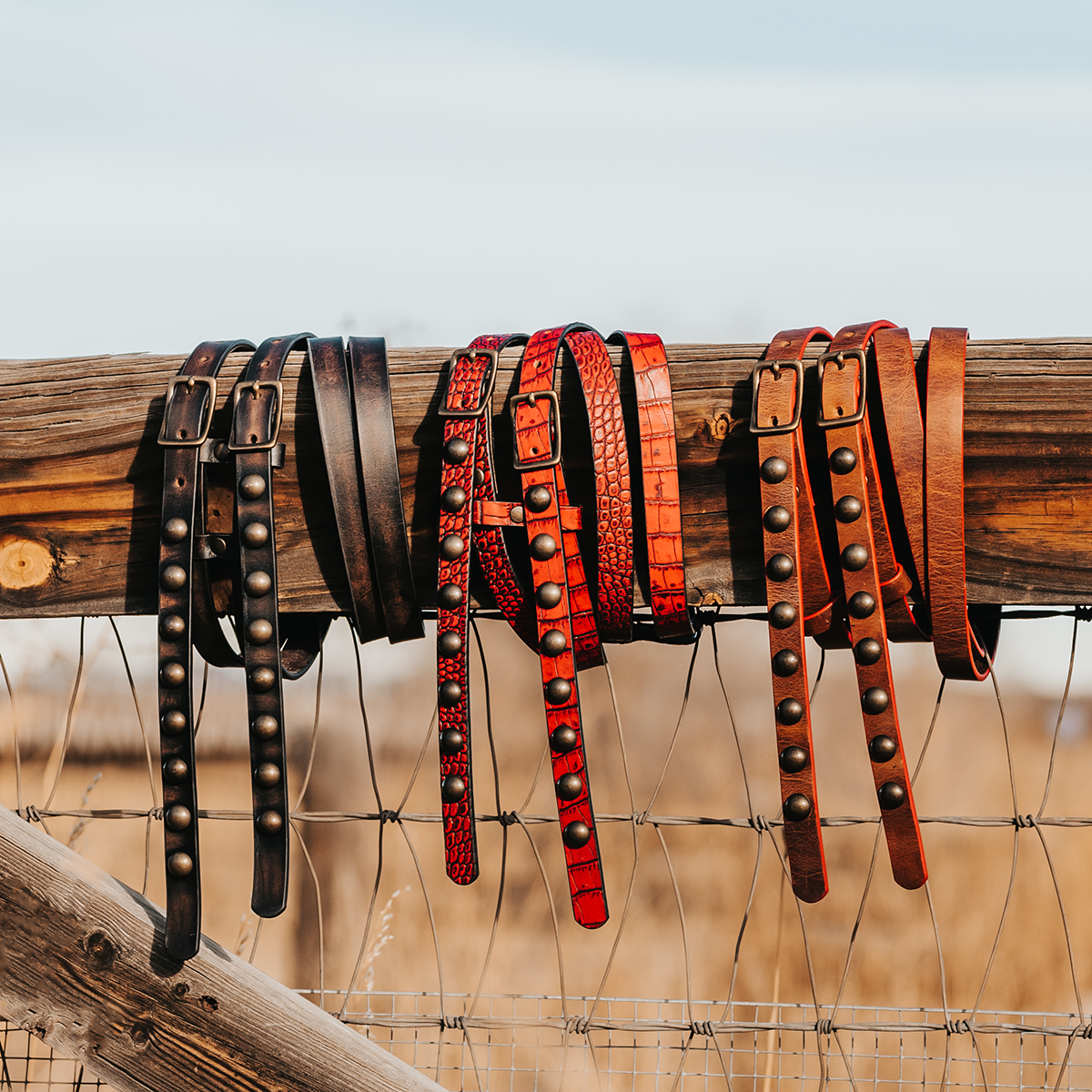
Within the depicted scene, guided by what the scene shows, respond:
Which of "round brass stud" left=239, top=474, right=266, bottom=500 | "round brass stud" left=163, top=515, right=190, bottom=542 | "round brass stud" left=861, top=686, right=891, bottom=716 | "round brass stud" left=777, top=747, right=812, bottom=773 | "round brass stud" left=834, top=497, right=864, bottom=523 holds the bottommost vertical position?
"round brass stud" left=777, top=747, right=812, bottom=773

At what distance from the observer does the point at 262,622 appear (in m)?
1.08

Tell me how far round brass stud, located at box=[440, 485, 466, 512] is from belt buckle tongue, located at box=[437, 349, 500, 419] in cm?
8

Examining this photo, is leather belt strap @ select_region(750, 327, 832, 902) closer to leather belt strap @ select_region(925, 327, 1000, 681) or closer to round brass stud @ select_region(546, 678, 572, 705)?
leather belt strap @ select_region(925, 327, 1000, 681)

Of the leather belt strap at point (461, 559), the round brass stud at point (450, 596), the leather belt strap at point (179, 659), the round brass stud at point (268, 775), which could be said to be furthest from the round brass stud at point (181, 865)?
the round brass stud at point (450, 596)

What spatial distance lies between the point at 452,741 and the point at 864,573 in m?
0.49

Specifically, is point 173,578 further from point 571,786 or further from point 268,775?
point 571,786

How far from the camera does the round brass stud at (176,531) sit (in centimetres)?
109

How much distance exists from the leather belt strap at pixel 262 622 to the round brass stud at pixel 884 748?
66 centimetres

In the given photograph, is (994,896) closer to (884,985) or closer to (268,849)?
(884,985)

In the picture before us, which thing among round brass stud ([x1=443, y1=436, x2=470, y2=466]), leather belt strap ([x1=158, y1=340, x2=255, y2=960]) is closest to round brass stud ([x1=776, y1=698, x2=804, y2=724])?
round brass stud ([x1=443, y1=436, x2=470, y2=466])

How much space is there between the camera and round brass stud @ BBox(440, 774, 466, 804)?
1.08 meters

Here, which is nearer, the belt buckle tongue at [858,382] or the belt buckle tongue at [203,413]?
the belt buckle tongue at [858,382]

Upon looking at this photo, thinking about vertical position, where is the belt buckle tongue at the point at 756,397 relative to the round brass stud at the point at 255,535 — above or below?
above

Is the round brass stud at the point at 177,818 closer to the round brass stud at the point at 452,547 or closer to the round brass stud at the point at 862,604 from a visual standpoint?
the round brass stud at the point at 452,547
